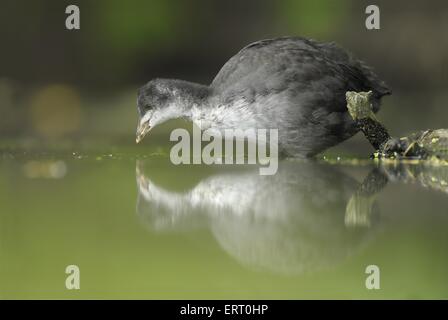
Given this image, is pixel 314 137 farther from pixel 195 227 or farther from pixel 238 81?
pixel 195 227

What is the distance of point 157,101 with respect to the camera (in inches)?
261

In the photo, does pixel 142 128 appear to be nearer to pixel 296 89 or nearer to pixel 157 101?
pixel 157 101

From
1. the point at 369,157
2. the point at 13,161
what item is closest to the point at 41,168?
the point at 13,161

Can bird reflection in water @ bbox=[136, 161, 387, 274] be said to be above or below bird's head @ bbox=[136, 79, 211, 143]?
below

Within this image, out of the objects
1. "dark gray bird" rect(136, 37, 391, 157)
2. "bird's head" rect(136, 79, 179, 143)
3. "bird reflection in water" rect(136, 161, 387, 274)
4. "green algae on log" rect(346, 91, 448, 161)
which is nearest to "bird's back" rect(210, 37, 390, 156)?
"dark gray bird" rect(136, 37, 391, 157)

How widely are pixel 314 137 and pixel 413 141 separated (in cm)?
86

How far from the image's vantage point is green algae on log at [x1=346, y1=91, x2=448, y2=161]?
605 cm

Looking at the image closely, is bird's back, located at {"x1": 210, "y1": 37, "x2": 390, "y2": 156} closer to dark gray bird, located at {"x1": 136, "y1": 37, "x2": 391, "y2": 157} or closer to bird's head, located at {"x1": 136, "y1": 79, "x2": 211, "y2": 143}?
dark gray bird, located at {"x1": 136, "y1": 37, "x2": 391, "y2": 157}

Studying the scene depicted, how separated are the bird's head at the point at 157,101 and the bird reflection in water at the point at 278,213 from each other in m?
1.30

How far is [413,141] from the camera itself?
6133mm

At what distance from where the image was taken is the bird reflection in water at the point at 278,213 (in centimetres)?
346

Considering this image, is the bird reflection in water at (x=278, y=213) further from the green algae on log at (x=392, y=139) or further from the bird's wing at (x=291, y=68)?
the bird's wing at (x=291, y=68)

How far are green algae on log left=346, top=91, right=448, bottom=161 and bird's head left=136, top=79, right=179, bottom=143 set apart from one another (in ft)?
5.38

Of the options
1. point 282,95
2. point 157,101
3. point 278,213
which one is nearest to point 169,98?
point 157,101
